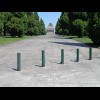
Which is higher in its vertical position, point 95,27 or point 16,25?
point 16,25

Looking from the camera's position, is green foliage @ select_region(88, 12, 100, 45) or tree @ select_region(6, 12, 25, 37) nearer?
green foliage @ select_region(88, 12, 100, 45)

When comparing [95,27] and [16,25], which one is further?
[16,25]

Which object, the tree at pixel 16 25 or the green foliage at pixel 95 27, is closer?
the green foliage at pixel 95 27

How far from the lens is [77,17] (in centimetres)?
7281
